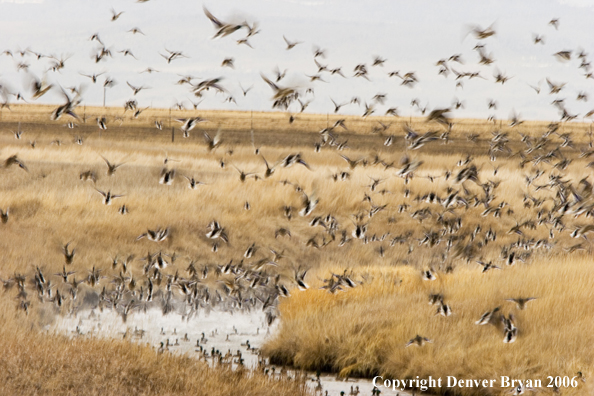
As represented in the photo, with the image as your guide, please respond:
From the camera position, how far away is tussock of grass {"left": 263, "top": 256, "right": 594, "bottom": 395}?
1213 cm

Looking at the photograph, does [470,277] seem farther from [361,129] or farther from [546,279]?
[361,129]

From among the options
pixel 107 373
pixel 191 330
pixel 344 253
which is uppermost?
pixel 344 253

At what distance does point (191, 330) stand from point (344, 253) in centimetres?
862

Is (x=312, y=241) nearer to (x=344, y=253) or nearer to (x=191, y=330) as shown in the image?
(x=344, y=253)

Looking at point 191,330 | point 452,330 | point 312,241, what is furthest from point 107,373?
point 312,241

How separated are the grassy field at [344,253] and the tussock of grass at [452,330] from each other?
1.4 inches

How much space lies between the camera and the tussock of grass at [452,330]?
39.8ft

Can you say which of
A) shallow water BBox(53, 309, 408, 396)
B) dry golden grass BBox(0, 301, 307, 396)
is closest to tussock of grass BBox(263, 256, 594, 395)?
shallow water BBox(53, 309, 408, 396)

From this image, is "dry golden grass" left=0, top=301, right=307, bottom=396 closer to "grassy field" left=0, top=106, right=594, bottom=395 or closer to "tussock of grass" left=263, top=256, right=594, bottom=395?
"grassy field" left=0, top=106, right=594, bottom=395

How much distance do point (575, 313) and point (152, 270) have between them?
37.3 feet

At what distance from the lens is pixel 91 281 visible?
1742 cm

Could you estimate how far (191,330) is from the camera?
16.0m

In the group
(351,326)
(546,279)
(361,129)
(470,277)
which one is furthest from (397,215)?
(361,129)

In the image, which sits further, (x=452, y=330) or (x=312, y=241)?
(x=312, y=241)
